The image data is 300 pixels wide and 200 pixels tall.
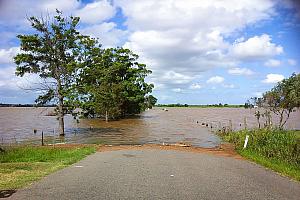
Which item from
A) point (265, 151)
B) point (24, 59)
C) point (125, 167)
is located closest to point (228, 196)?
point (125, 167)

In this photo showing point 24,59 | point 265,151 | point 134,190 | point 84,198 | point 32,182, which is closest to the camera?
point 84,198

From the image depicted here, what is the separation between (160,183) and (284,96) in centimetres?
2788

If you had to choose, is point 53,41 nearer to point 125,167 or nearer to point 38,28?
point 38,28

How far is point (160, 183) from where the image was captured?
9.73 metres

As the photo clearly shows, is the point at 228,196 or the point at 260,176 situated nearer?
the point at 228,196

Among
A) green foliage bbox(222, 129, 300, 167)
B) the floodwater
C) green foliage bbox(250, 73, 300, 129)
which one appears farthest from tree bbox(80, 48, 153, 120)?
green foliage bbox(222, 129, 300, 167)

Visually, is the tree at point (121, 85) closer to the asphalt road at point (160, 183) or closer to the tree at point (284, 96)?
the tree at point (284, 96)

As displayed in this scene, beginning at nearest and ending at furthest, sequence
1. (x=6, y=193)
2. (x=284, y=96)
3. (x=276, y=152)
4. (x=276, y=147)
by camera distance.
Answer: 1. (x=6, y=193)
2. (x=276, y=152)
3. (x=276, y=147)
4. (x=284, y=96)

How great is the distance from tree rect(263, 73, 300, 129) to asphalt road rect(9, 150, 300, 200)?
2162 cm

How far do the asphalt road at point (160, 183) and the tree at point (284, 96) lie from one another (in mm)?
21622

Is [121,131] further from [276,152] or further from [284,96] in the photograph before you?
[276,152]

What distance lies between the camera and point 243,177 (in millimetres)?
11156

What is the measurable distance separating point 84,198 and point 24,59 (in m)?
27.1

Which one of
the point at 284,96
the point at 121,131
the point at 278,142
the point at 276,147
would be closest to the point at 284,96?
the point at 284,96
